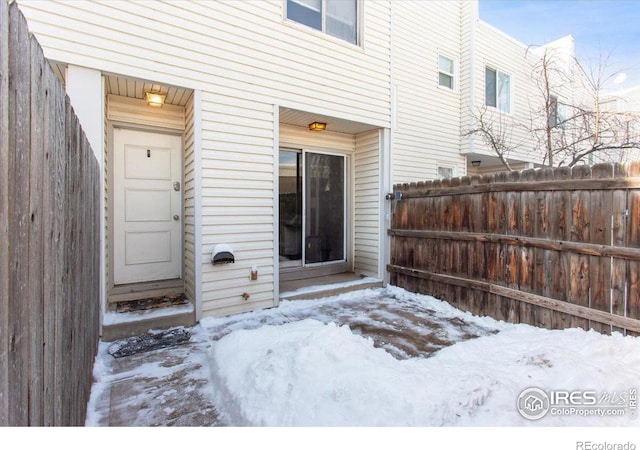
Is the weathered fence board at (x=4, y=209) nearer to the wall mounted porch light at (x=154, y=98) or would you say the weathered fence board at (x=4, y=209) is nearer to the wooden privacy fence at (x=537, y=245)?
the wall mounted porch light at (x=154, y=98)

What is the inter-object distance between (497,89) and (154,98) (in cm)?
751

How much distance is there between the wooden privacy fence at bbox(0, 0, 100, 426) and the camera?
2.77 feet

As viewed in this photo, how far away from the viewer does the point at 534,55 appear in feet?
28.0

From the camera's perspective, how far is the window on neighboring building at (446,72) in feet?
23.1

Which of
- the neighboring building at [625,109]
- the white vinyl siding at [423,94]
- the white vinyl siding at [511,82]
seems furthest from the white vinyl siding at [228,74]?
the neighboring building at [625,109]

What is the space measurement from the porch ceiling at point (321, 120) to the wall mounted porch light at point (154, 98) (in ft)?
4.78

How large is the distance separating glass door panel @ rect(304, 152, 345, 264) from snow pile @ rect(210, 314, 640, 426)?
2.53 meters

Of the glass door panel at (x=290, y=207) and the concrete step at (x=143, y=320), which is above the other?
the glass door panel at (x=290, y=207)

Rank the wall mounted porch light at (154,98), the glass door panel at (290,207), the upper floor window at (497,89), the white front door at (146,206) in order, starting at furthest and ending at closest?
the upper floor window at (497,89), the glass door panel at (290,207), the white front door at (146,206), the wall mounted porch light at (154,98)

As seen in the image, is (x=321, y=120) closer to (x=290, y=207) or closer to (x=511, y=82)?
(x=290, y=207)

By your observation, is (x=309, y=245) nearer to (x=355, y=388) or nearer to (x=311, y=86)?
(x=311, y=86)

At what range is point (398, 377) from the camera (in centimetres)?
227

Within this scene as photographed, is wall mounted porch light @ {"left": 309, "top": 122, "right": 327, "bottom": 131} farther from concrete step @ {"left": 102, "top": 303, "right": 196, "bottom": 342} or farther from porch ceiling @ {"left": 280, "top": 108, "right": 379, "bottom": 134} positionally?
concrete step @ {"left": 102, "top": 303, "right": 196, "bottom": 342}

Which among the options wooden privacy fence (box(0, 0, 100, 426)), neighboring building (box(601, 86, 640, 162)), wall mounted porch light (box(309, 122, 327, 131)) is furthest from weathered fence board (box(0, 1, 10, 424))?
neighboring building (box(601, 86, 640, 162))
